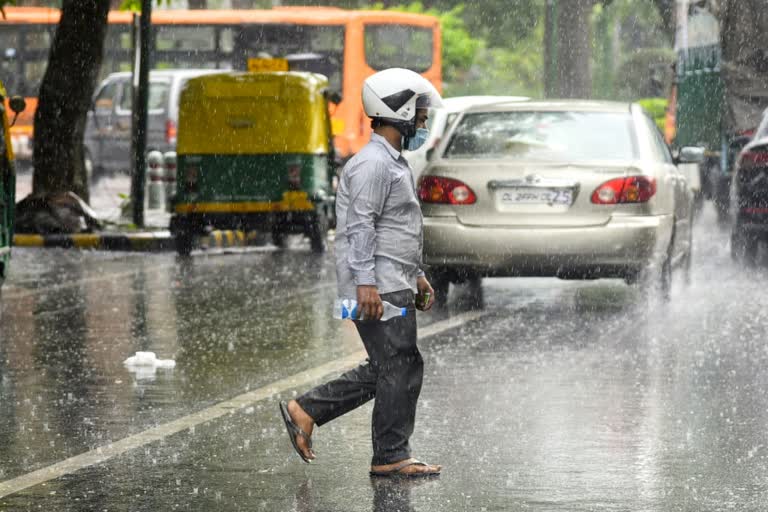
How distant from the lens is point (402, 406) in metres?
6.76

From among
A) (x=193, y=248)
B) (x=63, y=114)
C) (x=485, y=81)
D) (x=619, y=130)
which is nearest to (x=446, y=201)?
(x=619, y=130)

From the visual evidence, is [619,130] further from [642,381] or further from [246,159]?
[246,159]

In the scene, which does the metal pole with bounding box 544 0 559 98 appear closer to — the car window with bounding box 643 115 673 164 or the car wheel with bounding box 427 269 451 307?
the car window with bounding box 643 115 673 164

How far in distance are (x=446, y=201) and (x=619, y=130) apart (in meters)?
1.47

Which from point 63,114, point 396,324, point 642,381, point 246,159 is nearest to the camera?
point 396,324

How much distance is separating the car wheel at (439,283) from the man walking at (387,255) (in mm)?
6313

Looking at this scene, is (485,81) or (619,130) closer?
(619,130)

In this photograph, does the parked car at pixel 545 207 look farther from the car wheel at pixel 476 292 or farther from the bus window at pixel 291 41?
the bus window at pixel 291 41

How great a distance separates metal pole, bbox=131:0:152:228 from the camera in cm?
2119

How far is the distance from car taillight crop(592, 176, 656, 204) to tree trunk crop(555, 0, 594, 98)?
1032 inches

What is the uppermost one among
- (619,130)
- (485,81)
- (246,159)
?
(619,130)

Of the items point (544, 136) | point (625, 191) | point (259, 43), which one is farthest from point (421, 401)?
point (259, 43)

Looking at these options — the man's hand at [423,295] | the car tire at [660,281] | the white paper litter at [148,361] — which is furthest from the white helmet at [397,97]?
the car tire at [660,281]

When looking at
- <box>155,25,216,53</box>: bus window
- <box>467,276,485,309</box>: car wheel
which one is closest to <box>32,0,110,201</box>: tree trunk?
<box>467,276,485,309</box>: car wheel
